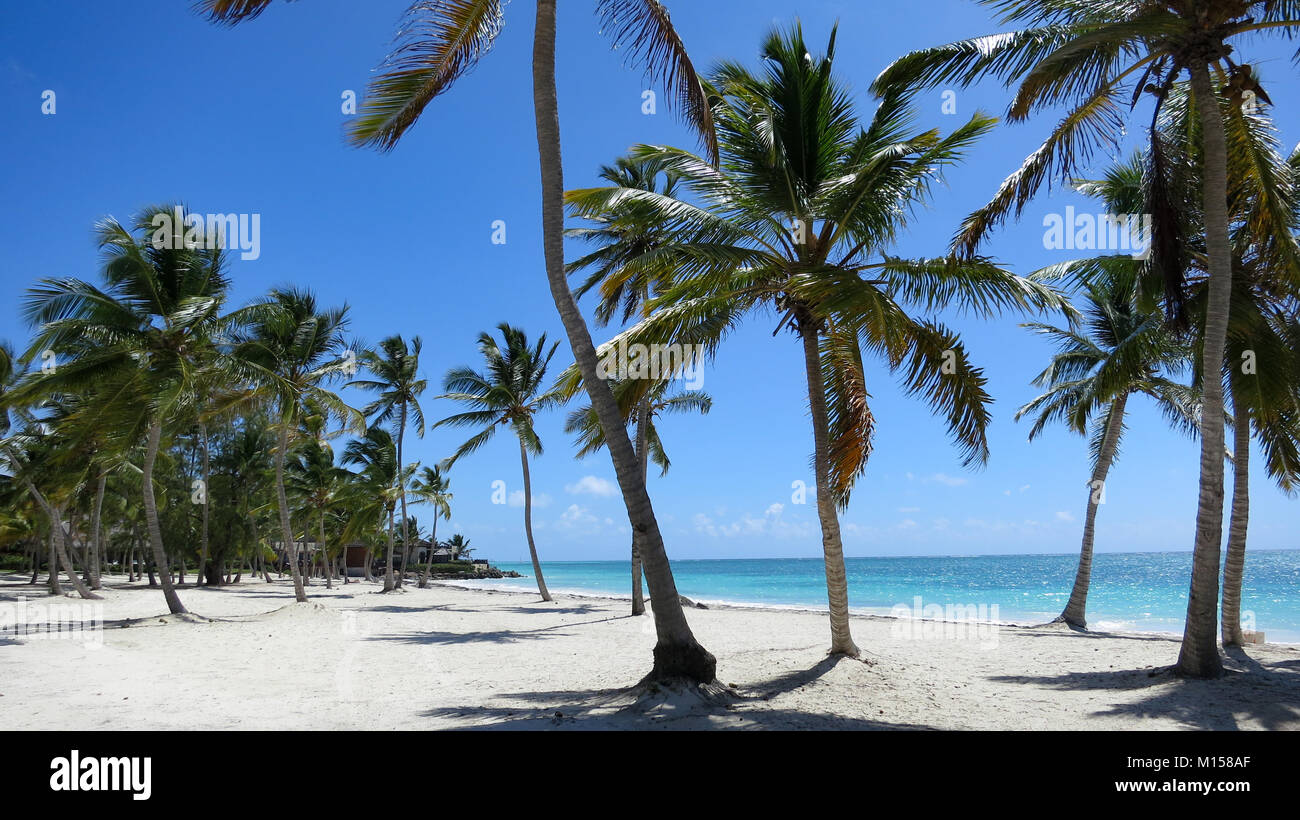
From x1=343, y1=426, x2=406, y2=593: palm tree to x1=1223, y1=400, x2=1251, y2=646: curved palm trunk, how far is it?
32.1 meters

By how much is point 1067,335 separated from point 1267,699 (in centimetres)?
Result: 1227

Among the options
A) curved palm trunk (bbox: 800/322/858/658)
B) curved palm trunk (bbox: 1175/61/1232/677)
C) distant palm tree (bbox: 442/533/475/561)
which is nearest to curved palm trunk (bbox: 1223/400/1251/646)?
curved palm trunk (bbox: 1175/61/1232/677)

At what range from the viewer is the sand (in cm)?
671

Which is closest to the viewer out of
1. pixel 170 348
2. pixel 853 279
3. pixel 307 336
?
pixel 853 279

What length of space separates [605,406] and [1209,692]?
7054 millimetres

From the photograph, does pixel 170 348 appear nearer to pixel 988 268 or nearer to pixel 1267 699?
pixel 988 268

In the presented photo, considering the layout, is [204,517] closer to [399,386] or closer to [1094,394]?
[399,386]

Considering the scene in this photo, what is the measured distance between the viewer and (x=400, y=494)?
34.2 meters
